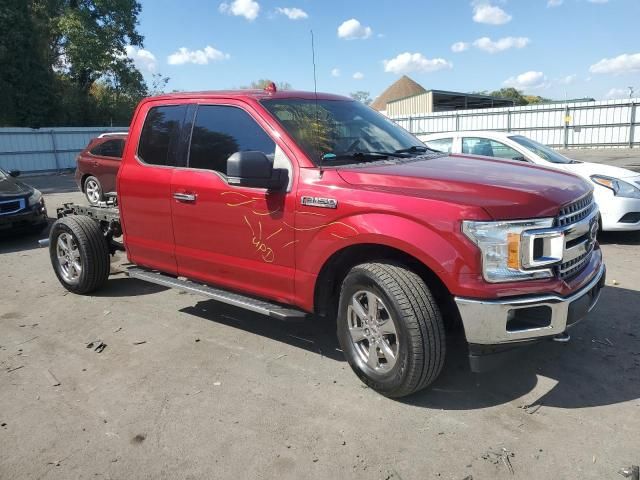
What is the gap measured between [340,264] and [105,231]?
3.31 m

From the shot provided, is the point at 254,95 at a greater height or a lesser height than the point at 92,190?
greater

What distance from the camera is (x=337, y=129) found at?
406 cm

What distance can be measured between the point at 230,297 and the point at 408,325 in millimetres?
1552

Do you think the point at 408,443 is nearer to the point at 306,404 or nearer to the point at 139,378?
the point at 306,404

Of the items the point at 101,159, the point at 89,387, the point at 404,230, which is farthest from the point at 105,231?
the point at 101,159

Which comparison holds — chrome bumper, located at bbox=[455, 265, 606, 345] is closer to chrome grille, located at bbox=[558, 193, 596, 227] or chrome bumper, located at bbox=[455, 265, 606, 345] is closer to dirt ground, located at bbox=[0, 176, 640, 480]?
chrome grille, located at bbox=[558, 193, 596, 227]

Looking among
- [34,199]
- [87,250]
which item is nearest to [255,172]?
[87,250]

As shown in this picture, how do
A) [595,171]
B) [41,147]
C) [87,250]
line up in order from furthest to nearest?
[41,147], [595,171], [87,250]

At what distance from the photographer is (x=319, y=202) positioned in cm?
350

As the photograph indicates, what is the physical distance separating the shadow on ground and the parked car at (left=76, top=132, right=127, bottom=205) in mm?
8439

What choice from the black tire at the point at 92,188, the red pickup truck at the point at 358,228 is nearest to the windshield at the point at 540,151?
the red pickup truck at the point at 358,228

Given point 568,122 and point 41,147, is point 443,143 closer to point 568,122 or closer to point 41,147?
point 41,147

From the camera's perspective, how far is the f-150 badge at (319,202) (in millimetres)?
3430

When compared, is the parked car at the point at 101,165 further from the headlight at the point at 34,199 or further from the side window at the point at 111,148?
the headlight at the point at 34,199
